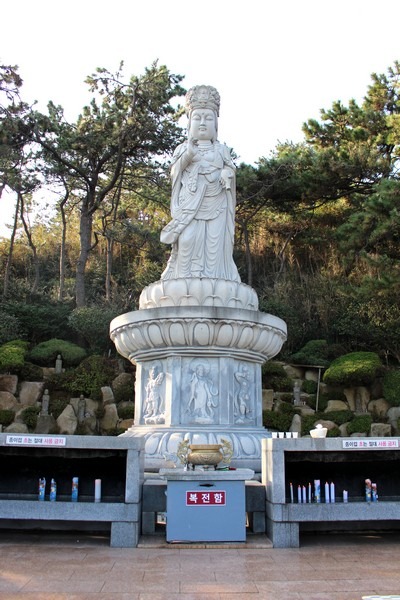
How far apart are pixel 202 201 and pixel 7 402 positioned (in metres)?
9.43

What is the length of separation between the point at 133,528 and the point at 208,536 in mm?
674

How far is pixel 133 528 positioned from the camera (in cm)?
518

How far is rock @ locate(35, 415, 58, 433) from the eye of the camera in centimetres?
1470

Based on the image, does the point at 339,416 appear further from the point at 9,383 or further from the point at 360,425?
the point at 9,383

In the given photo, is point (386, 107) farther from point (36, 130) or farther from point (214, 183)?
point (214, 183)

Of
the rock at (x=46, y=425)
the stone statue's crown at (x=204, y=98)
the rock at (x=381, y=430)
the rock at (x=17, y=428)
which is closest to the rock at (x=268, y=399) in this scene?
the rock at (x=381, y=430)

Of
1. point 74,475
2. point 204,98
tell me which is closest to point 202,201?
point 204,98

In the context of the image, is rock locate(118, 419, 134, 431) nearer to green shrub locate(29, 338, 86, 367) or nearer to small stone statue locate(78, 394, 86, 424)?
small stone statue locate(78, 394, 86, 424)

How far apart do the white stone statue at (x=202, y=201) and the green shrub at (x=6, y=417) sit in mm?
8054

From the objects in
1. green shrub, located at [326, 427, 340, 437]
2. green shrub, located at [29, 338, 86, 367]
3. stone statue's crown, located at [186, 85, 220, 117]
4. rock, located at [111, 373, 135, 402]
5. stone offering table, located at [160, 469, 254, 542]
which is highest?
stone statue's crown, located at [186, 85, 220, 117]

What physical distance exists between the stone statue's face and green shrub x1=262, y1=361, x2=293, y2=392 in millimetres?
8538

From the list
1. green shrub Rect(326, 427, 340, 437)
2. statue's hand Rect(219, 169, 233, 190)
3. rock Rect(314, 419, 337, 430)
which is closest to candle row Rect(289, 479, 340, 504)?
statue's hand Rect(219, 169, 233, 190)

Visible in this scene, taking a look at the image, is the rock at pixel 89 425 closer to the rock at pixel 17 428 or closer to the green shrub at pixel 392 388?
the rock at pixel 17 428

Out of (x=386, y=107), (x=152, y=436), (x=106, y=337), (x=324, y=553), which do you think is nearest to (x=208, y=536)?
(x=324, y=553)
